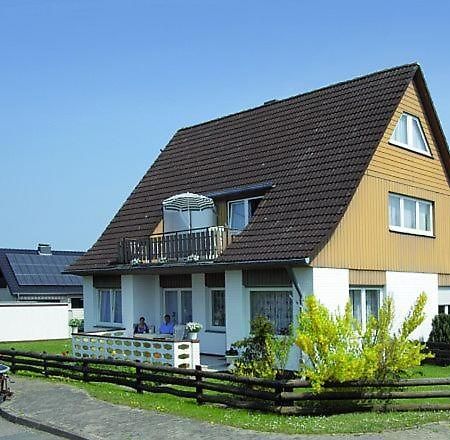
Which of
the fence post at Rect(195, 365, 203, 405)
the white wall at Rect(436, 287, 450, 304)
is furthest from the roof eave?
the white wall at Rect(436, 287, 450, 304)

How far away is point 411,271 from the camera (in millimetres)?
23172

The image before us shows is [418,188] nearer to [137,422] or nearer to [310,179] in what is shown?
[310,179]

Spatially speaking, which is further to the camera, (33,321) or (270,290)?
(33,321)

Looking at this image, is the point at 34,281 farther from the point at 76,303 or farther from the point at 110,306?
the point at 110,306

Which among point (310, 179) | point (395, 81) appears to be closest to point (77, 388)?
point (310, 179)

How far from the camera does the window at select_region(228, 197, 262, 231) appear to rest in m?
23.3

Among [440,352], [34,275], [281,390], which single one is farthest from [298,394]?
[34,275]

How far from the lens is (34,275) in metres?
48.3

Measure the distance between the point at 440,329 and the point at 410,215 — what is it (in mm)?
3589

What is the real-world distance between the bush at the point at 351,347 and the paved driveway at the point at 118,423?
1.59 meters

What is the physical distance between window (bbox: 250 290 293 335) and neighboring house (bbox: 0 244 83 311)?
89.8ft

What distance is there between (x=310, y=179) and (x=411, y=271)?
4476 millimetres

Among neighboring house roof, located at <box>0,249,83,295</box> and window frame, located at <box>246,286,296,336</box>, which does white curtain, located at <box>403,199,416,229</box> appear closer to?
window frame, located at <box>246,286,296,336</box>

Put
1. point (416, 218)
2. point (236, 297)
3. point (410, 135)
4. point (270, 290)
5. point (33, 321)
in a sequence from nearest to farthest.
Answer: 1. point (270, 290)
2. point (236, 297)
3. point (410, 135)
4. point (416, 218)
5. point (33, 321)
